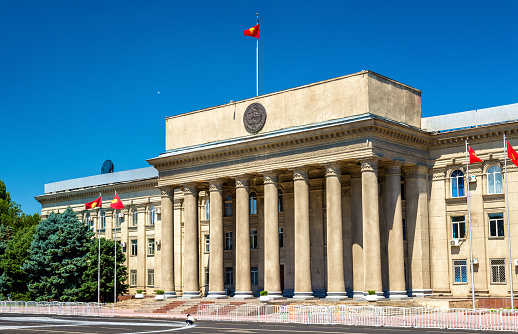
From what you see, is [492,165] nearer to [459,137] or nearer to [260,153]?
[459,137]

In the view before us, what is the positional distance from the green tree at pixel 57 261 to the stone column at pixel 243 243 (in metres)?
17.5

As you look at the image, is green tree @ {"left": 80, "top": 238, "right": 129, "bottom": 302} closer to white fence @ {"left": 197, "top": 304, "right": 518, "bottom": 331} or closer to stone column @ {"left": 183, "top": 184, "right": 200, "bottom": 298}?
stone column @ {"left": 183, "top": 184, "right": 200, "bottom": 298}

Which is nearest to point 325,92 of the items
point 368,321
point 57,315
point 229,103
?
point 229,103

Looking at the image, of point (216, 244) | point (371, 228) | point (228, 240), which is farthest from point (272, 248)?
point (228, 240)

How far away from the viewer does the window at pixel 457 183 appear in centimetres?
4638

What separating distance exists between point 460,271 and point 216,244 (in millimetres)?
→ 17717

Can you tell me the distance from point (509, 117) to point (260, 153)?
668 inches

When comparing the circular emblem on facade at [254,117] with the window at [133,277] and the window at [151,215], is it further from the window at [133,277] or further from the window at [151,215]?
the window at [133,277]

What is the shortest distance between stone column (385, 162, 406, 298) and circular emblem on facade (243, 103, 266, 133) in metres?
10.2

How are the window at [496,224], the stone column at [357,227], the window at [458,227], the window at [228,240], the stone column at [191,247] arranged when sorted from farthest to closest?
the window at [228,240] < the stone column at [191,247] < the stone column at [357,227] < the window at [458,227] < the window at [496,224]

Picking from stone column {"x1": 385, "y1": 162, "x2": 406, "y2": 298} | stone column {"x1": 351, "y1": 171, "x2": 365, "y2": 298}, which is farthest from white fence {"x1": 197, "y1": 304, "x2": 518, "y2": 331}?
stone column {"x1": 351, "y1": 171, "x2": 365, "y2": 298}

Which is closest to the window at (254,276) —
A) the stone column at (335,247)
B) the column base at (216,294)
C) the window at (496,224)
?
the column base at (216,294)

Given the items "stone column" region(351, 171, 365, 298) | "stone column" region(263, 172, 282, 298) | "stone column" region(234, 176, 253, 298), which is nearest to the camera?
"stone column" region(351, 171, 365, 298)

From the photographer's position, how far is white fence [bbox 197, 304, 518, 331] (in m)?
32.2
